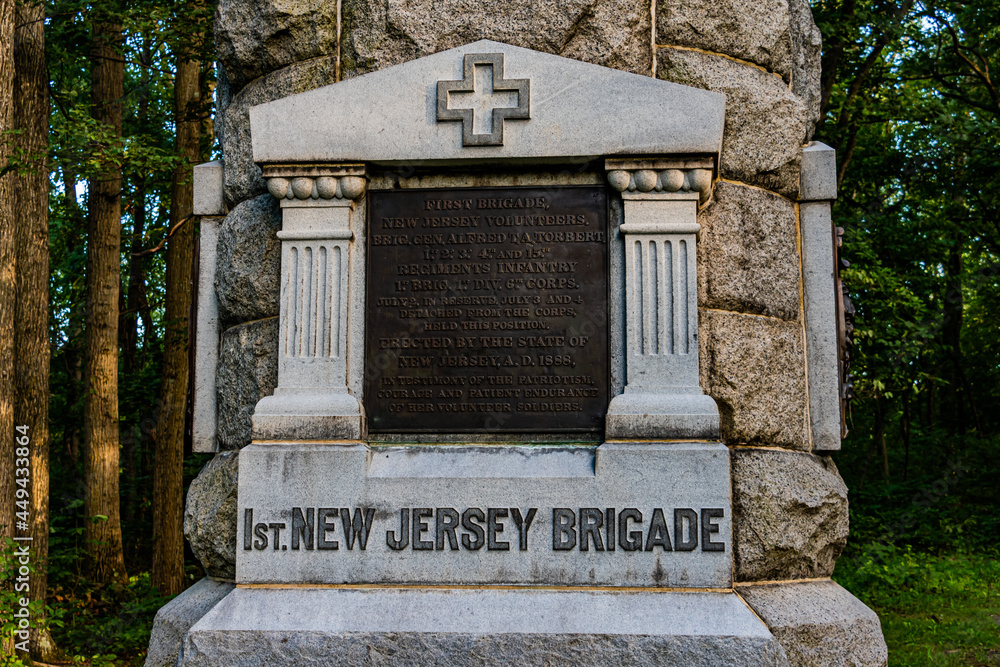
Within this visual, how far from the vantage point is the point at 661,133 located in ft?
14.8

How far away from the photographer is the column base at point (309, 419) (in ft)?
14.5

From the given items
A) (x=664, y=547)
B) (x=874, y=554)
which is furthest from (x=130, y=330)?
(x=664, y=547)

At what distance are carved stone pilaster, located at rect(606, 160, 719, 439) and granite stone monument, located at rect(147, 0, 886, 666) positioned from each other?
0.04 ft

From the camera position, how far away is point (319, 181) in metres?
4.64

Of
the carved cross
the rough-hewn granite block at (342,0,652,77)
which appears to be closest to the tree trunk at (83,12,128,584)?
the rough-hewn granite block at (342,0,652,77)

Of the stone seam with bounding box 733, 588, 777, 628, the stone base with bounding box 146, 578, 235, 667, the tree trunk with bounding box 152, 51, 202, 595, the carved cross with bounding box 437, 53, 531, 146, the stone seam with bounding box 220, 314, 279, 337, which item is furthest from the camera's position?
the tree trunk with bounding box 152, 51, 202, 595

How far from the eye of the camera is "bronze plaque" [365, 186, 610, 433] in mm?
4523

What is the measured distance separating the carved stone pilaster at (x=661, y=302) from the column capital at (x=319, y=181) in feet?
4.12

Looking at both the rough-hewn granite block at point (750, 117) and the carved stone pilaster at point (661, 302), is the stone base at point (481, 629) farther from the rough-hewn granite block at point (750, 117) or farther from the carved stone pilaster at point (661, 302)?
the rough-hewn granite block at point (750, 117)

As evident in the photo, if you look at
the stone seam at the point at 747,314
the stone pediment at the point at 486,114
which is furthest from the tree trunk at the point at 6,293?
the stone seam at the point at 747,314

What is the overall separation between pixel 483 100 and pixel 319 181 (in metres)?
0.90

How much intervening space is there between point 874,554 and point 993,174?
5.65 metres

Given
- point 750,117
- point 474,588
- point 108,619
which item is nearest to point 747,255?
point 750,117

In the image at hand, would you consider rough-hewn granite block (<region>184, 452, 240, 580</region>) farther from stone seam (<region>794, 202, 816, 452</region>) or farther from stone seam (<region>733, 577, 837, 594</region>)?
stone seam (<region>794, 202, 816, 452</region>)
